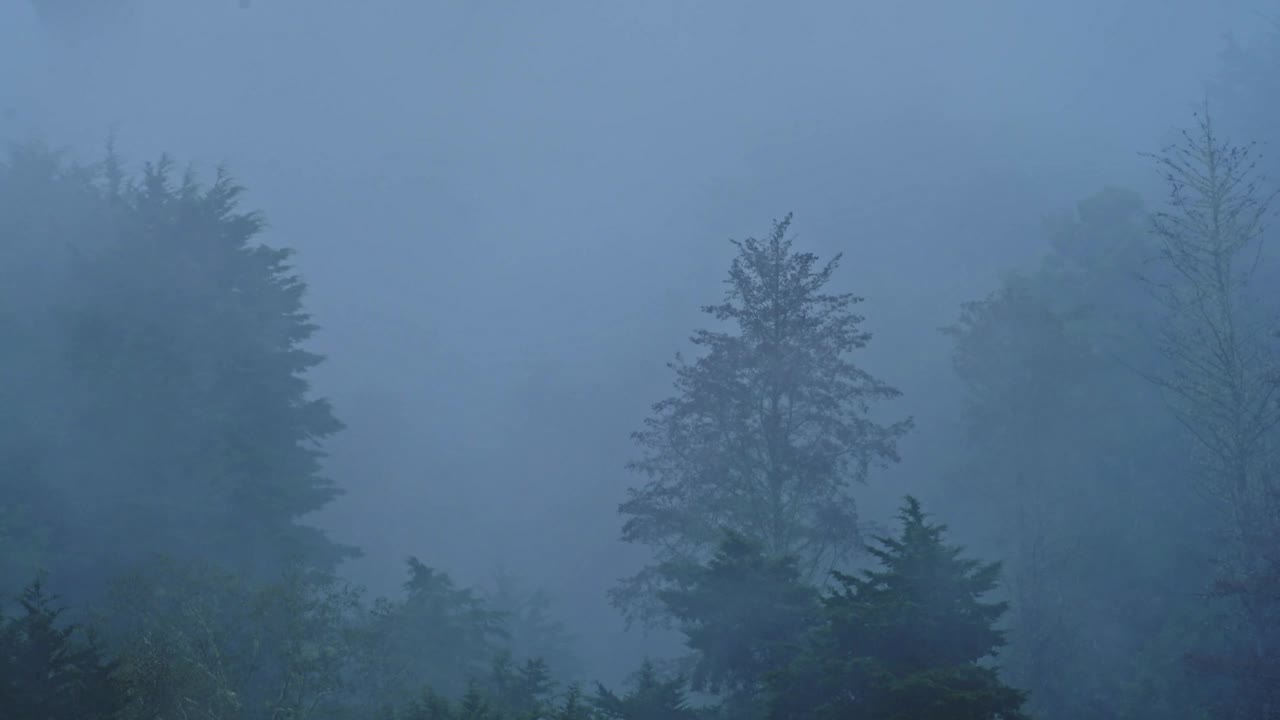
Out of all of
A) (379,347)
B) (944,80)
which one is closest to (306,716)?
(379,347)

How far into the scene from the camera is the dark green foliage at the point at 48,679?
36.4ft

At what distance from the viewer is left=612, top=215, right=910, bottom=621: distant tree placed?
18828mm

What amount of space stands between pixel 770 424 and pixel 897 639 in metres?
7.95

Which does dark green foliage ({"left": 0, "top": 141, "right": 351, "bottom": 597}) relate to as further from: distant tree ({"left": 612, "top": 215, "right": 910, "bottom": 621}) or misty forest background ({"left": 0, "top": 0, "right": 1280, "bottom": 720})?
distant tree ({"left": 612, "top": 215, "right": 910, "bottom": 621})

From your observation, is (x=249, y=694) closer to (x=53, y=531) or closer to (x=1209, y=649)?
(x=53, y=531)

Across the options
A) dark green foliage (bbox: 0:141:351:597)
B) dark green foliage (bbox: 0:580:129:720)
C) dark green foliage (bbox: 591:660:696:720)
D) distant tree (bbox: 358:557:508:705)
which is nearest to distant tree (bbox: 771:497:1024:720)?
dark green foliage (bbox: 591:660:696:720)

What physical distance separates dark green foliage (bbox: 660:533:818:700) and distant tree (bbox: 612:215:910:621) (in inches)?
154

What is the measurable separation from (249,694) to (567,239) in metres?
89.1

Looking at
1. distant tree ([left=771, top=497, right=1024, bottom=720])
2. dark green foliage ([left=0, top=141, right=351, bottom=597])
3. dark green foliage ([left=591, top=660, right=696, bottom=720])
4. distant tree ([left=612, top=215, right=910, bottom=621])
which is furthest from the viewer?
dark green foliage ([left=0, top=141, right=351, bottom=597])

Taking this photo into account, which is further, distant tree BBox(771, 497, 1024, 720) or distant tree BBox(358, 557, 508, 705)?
distant tree BBox(358, 557, 508, 705)

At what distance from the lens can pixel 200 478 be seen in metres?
24.6

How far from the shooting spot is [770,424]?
19.0m

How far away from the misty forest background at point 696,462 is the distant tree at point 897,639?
54 millimetres

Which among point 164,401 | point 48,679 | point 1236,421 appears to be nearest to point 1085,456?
point 1236,421
